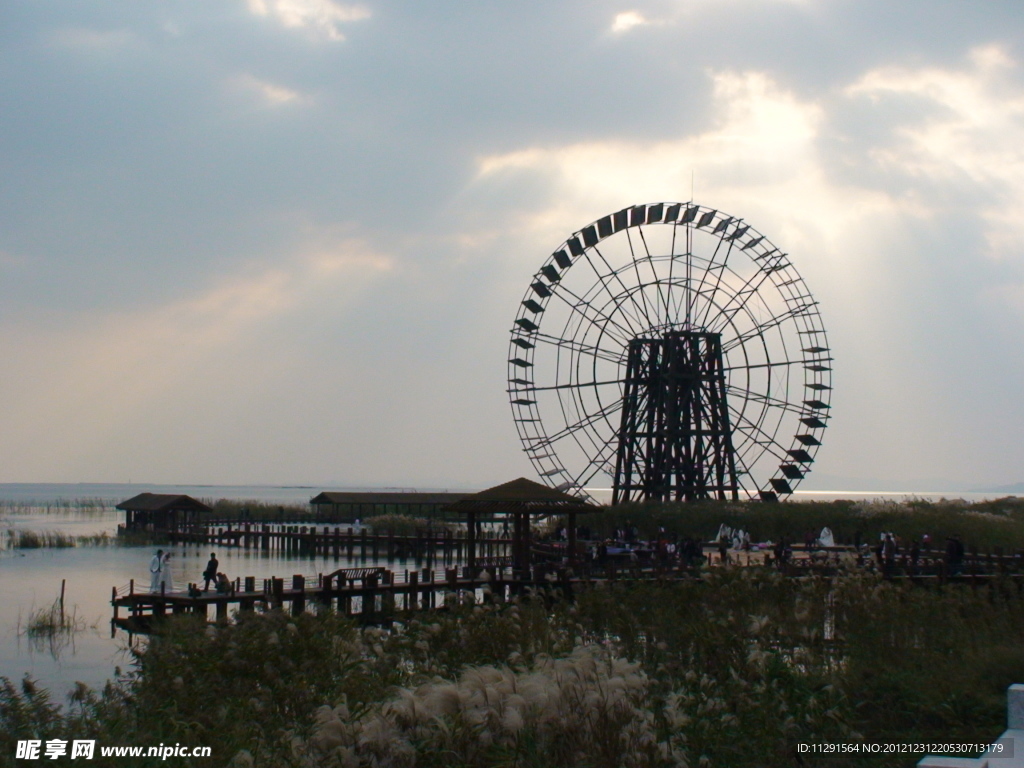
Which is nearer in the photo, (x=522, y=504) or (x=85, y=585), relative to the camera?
(x=522, y=504)

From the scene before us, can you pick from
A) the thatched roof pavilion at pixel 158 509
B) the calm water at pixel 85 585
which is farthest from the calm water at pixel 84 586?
the thatched roof pavilion at pixel 158 509

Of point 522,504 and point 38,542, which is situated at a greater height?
point 522,504

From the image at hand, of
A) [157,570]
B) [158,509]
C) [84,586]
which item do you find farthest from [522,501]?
[158,509]

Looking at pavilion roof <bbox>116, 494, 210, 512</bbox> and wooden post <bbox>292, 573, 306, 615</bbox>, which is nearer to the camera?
wooden post <bbox>292, 573, 306, 615</bbox>

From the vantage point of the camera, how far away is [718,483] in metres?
50.4

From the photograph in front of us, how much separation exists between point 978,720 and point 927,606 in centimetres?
513

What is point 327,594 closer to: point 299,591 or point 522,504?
point 299,591

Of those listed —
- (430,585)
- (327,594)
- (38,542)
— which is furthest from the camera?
(38,542)

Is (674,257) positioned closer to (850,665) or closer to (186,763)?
(850,665)

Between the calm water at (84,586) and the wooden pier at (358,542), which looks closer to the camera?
the calm water at (84,586)

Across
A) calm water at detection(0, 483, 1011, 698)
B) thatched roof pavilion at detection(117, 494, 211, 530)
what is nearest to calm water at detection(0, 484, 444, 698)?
calm water at detection(0, 483, 1011, 698)

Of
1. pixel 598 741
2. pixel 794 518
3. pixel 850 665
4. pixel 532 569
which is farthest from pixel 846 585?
pixel 794 518

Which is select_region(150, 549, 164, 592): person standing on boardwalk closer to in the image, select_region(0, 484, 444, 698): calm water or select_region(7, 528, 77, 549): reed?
select_region(0, 484, 444, 698): calm water

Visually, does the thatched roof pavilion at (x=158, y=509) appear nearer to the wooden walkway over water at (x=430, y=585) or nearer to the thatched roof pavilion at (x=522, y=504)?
the wooden walkway over water at (x=430, y=585)
